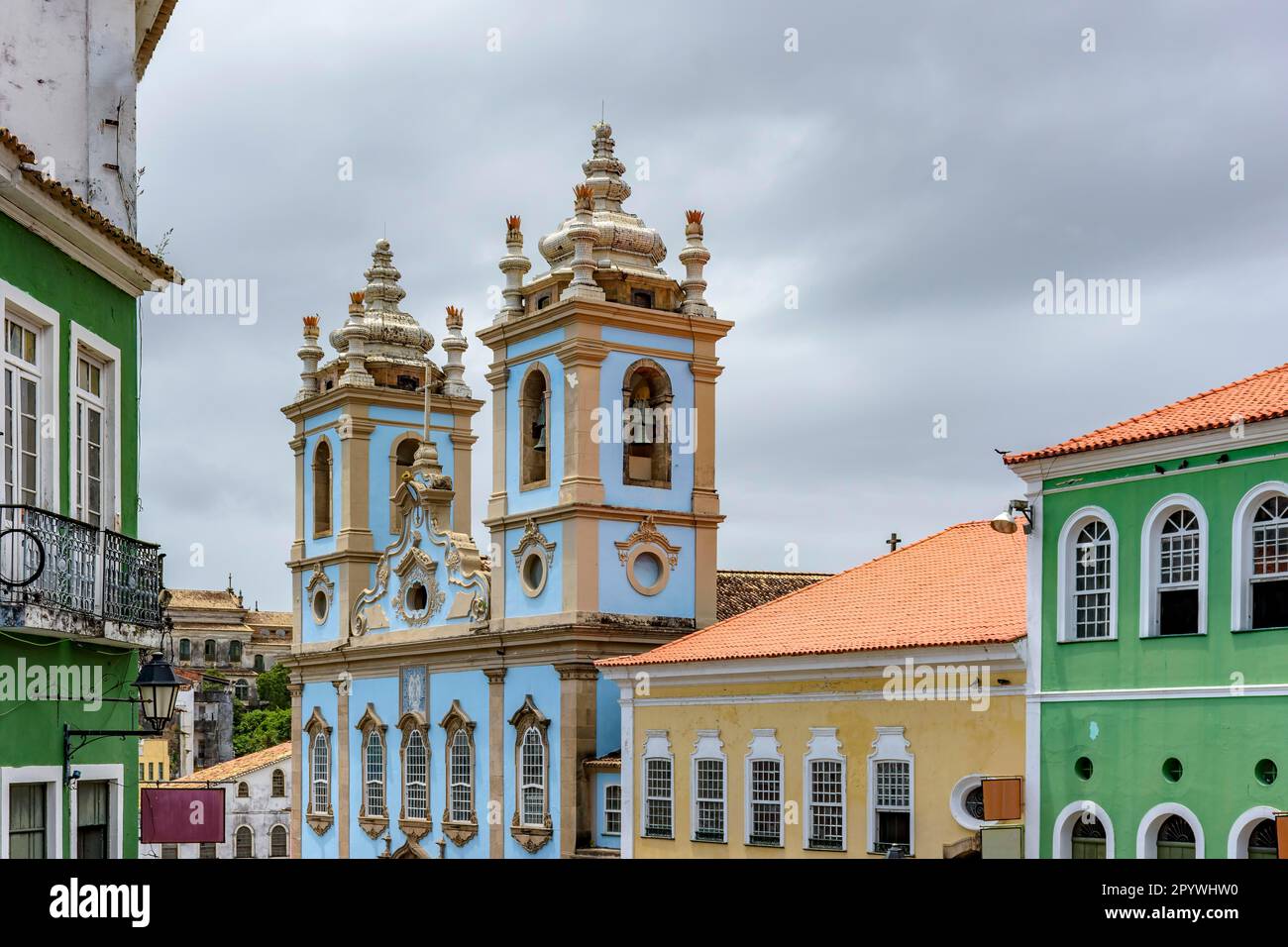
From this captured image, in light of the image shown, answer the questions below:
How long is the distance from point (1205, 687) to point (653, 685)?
10744 millimetres

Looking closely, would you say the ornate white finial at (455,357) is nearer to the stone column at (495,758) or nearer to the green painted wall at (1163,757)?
the stone column at (495,758)

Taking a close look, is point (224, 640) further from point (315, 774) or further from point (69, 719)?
point (69, 719)

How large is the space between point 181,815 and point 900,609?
42.6ft

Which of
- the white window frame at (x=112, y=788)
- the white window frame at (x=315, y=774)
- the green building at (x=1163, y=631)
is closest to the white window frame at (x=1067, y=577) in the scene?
the green building at (x=1163, y=631)

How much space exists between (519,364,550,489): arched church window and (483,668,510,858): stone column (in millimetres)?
3484

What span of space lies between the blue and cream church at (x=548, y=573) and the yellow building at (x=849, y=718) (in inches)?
95.6

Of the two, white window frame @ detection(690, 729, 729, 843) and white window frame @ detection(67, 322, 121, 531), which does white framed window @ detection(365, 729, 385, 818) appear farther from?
white window frame @ detection(67, 322, 121, 531)

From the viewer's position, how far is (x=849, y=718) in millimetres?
25141

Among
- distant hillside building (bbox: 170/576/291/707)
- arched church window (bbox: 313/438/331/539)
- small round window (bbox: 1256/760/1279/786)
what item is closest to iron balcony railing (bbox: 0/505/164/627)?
small round window (bbox: 1256/760/1279/786)

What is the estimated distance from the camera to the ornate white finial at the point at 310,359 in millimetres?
43906

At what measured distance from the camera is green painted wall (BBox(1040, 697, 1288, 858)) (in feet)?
63.2

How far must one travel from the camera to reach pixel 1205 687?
65.1 ft

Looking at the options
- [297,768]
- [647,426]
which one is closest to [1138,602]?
[647,426]
